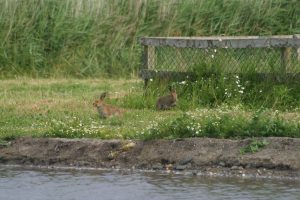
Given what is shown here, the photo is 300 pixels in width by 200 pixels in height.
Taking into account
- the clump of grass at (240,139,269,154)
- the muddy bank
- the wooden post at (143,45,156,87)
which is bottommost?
the muddy bank

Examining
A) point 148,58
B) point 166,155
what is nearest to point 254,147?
point 166,155

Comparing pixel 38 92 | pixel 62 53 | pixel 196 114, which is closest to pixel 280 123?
pixel 196 114

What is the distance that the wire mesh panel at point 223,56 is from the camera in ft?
47.6

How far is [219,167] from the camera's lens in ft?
39.1

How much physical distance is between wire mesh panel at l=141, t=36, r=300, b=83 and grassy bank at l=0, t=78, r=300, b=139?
49 cm

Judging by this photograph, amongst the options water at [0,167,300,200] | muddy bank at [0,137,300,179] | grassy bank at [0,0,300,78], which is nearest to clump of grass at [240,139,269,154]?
muddy bank at [0,137,300,179]

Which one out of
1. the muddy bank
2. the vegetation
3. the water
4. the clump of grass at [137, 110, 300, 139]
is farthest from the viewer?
the vegetation

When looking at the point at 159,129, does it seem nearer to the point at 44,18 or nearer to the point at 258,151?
the point at 258,151

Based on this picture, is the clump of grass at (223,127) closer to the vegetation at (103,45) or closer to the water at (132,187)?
the water at (132,187)

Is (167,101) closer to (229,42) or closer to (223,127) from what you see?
(229,42)

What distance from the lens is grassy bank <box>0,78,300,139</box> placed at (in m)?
12.4

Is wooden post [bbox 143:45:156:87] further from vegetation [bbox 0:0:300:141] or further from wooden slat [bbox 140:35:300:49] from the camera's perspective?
vegetation [bbox 0:0:300:141]

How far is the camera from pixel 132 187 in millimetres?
11094

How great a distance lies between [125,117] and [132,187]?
10.0ft
